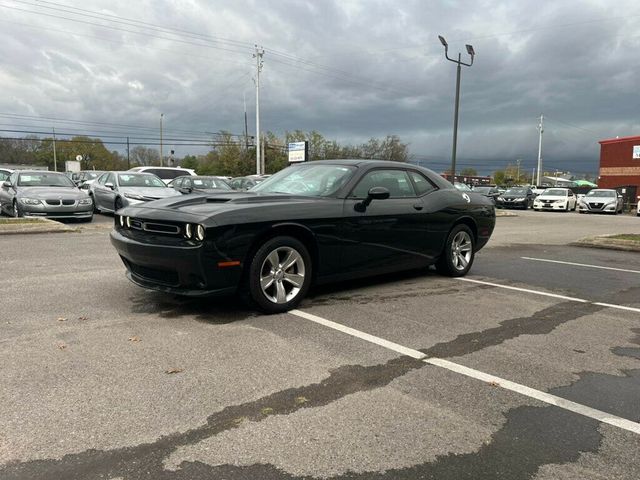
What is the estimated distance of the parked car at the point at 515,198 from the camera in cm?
3391

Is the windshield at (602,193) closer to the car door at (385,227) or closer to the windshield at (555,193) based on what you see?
the windshield at (555,193)

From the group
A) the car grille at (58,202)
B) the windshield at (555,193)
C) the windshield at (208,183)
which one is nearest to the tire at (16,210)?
the car grille at (58,202)

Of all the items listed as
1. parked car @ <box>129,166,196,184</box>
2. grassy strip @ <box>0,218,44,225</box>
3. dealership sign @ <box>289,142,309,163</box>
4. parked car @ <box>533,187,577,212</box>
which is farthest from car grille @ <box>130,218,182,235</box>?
dealership sign @ <box>289,142,309,163</box>

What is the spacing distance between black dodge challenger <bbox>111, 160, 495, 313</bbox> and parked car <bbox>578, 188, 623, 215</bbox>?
2758 cm

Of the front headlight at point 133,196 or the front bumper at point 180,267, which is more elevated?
the front headlight at point 133,196

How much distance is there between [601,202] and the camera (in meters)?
30.3

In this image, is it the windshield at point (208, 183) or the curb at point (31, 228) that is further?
the windshield at point (208, 183)

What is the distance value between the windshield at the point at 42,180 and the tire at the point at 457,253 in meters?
12.0

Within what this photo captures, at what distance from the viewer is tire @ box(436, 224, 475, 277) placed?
7137 mm

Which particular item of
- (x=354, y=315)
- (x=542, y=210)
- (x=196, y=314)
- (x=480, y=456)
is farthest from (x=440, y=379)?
(x=542, y=210)

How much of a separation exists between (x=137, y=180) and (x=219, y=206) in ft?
39.0

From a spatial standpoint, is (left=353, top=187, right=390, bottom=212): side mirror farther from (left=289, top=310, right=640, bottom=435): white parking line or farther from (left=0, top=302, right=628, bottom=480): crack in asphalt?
(left=0, top=302, right=628, bottom=480): crack in asphalt

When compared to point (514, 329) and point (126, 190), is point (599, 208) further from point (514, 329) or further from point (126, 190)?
point (514, 329)

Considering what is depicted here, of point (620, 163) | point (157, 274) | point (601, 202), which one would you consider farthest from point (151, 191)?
point (620, 163)
